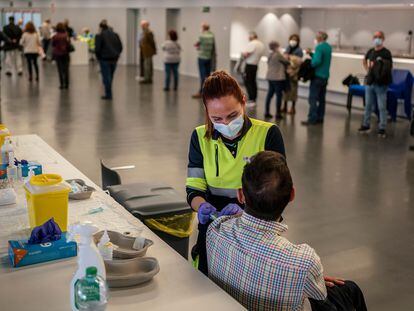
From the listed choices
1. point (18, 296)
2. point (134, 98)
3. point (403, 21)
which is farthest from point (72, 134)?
point (403, 21)

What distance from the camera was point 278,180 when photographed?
1957 mm

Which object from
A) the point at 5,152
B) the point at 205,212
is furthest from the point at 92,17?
the point at 205,212

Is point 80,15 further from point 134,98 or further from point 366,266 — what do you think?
point 366,266

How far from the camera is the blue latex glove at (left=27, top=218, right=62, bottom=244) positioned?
2.17 m

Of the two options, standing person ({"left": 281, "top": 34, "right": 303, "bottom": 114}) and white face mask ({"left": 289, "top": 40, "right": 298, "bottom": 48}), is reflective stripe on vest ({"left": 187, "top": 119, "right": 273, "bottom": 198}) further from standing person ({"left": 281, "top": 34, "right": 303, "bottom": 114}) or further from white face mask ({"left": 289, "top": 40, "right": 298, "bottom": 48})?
white face mask ({"left": 289, "top": 40, "right": 298, "bottom": 48})

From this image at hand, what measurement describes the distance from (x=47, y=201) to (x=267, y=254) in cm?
96

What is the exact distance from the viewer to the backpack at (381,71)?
8432 mm

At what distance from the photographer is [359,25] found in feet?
44.5

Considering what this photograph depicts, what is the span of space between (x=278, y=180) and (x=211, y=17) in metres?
14.8

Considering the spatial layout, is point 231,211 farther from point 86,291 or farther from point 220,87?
point 86,291

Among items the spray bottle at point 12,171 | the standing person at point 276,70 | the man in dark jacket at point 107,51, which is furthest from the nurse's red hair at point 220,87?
the man in dark jacket at point 107,51

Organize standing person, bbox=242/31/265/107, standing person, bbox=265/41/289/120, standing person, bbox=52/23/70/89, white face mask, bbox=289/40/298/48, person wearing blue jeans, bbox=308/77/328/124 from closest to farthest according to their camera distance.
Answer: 1. person wearing blue jeans, bbox=308/77/328/124
2. standing person, bbox=265/41/289/120
3. white face mask, bbox=289/40/298/48
4. standing person, bbox=242/31/265/107
5. standing person, bbox=52/23/70/89

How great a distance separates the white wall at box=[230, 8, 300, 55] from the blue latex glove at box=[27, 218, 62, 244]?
1353 cm

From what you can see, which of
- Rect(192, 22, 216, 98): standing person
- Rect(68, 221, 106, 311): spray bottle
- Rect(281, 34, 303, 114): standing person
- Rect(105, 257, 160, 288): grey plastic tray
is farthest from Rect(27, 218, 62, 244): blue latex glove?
Rect(192, 22, 216, 98): standing person
